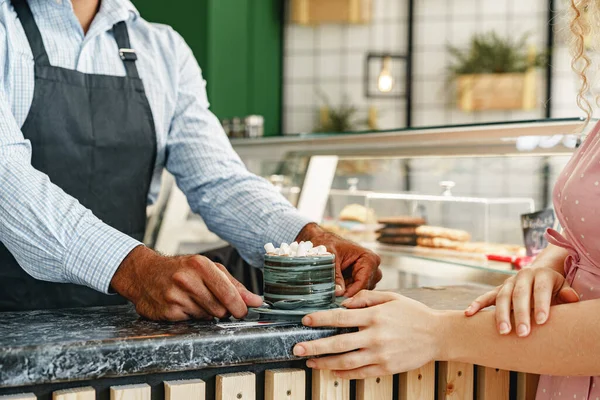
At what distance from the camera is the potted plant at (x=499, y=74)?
23.1 feet

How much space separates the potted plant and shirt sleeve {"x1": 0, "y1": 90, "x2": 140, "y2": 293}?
20.3ft

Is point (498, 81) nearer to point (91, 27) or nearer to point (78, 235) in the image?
point (91, 27)

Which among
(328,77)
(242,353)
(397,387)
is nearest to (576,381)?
(397,387)

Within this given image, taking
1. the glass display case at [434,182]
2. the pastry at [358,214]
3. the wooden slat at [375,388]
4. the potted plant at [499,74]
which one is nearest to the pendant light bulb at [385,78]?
the potted plant at [499,74]

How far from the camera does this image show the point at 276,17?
7.90m

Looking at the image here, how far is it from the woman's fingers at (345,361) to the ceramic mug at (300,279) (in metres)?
0.11

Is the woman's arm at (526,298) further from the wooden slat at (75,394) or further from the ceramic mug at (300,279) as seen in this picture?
the wooden slat at (75,394)

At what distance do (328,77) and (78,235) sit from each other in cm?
668

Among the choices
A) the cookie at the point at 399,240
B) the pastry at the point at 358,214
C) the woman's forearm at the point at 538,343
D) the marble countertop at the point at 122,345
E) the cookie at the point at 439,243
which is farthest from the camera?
the pastry at the point at 358,214

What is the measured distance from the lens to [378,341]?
46.3 inches

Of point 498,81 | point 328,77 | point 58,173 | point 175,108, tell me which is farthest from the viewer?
point 328,77

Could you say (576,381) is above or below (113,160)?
below

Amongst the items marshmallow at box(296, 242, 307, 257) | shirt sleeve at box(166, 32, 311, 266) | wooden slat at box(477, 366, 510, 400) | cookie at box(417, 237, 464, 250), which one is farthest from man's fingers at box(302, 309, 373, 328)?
cookie at box(417, 237, 464, 250)

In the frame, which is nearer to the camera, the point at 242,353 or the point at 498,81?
the point at 242,353
